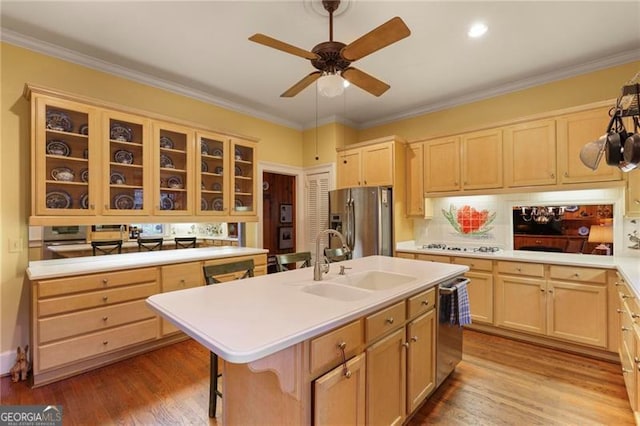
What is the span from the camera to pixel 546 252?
11.2ft

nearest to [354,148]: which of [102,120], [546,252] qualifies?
[546,252]

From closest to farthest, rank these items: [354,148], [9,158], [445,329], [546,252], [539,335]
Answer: [445,329]
[9,158]
[539,335]
[546,252]
[354,148]

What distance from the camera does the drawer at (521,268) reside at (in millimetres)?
3018

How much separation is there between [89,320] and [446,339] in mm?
2862

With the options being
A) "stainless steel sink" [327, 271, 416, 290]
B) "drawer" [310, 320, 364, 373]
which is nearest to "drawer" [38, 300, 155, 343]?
"stainless steel sink" [327, 271, 416, 290]

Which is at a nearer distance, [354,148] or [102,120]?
[102,120]

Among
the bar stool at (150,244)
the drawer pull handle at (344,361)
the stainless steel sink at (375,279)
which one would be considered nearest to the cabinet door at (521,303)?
the stainless steel sink at (375,279)

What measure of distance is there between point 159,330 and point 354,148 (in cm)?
334

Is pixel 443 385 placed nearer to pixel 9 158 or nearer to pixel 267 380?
pixel 267 380

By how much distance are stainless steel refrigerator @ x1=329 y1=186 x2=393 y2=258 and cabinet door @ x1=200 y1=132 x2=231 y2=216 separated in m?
1.65

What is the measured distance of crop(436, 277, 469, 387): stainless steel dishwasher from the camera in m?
2.14

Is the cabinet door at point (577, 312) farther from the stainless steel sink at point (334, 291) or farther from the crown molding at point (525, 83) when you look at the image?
the stainless steel sink at point (334, 291)

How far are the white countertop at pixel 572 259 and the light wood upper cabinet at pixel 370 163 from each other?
109 cm

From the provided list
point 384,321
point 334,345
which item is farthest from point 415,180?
point 334,345
